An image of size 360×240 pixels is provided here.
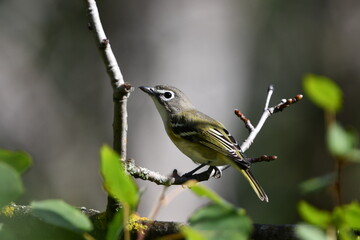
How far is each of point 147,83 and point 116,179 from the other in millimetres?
6772

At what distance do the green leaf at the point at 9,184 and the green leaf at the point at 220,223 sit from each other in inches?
8.5

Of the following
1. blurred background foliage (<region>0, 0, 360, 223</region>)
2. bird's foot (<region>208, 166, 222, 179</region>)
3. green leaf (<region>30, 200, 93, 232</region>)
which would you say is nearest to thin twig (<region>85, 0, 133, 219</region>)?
green leaf (<region>30, 200, 93, 232</region>)

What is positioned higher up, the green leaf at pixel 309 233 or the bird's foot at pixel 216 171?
the bird's foot at pixel 216 171

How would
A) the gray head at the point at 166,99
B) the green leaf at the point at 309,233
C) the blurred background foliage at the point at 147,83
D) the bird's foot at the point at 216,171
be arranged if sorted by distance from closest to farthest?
the green leaf at the point at 309,233 < the bird's foot at the point at 216,171 < the gray head at the point at 166,99 < the blurred background foliage at the point at 147,83

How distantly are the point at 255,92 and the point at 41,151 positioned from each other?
13.2ft

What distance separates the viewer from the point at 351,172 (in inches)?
317

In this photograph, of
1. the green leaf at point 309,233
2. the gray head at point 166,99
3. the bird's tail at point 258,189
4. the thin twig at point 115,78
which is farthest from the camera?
the gray head at point 166,99

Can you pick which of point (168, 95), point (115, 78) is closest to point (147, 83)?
point (168, 95)

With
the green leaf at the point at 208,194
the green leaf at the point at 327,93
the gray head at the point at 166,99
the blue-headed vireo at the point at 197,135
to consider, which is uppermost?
the gray head at the point at 166,99

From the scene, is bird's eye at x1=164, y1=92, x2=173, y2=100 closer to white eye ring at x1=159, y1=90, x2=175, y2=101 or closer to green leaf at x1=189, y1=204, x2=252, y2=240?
white eye ring at x1=159, y1=90, x2=175, y2=101

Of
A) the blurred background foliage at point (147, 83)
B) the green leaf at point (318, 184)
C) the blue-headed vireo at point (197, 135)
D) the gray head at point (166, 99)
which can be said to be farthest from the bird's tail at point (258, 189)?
the blurred background foliage at point (147, 83)

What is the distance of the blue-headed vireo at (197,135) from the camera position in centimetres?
345

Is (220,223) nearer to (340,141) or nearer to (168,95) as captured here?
(340,141)

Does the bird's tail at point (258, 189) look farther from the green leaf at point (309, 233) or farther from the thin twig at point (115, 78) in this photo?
the green leaf at point (309, 233)
